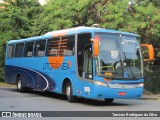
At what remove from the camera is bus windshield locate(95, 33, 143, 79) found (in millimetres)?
16594

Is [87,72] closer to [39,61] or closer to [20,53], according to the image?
[39,61]

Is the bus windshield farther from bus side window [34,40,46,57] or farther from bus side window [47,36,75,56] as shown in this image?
bus side window [34,40,46,57]

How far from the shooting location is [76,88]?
1766 cm

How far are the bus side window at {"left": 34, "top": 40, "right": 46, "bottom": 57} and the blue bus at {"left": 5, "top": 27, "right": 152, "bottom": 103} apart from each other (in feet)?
1.61

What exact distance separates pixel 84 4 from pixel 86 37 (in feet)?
32.6

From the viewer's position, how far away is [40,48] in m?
21.7

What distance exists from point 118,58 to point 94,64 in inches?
43.0

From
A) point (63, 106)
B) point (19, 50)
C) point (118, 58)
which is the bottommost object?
point (63, 106)

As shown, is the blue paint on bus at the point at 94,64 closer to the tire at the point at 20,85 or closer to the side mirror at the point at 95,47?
the side mirror at the point at 95,47

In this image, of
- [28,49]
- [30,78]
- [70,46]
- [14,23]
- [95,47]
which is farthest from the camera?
[14,23]

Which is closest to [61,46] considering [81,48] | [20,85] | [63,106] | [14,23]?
[81,48]

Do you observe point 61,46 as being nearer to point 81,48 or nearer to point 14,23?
point 81,48

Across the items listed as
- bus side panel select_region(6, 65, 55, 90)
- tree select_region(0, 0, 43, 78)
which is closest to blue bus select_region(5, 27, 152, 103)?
bus side panel select_region(6, 65, 55, 90)

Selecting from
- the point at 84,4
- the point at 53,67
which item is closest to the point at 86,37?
the point at 53,67
